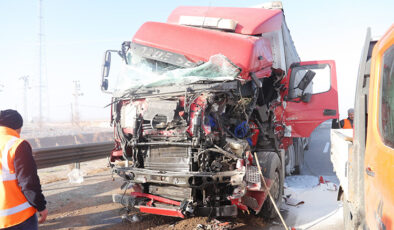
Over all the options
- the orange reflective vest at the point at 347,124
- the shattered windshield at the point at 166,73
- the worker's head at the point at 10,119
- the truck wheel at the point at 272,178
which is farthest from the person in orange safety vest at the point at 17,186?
the orange reflective vest at the point at 347,124

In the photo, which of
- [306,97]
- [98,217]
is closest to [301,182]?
[306,97]

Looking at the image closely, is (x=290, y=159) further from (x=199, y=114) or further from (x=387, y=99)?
(x=387, y=99)

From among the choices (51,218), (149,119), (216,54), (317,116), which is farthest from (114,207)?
(317,116)

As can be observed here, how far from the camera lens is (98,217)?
423 centimetres

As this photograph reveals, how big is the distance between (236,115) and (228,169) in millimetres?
893

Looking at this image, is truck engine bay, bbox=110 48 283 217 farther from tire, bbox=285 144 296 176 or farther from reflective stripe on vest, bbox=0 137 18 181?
tire, bbox=285 144 296 176

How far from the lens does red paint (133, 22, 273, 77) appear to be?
3904 millimetres

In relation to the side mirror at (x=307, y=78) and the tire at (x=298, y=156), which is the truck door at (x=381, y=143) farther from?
the tire at (x=298, y=156)

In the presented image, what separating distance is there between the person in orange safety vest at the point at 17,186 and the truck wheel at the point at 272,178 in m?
2.77

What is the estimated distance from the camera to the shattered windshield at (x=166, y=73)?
3707 millimetres

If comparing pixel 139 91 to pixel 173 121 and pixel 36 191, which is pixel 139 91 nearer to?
pixel 173 121

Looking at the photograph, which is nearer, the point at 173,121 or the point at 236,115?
the point at 173,121

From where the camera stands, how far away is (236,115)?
13.0 feet

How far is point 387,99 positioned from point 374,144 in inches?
A: 12.3
